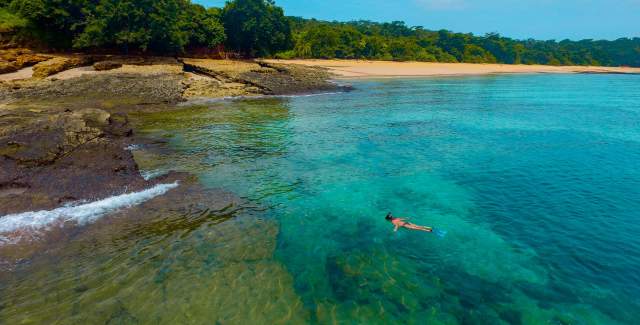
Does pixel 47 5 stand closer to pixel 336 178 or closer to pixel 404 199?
pixel 336 178

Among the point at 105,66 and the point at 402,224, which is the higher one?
the point at 105,66

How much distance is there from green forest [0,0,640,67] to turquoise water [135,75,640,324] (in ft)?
93.2

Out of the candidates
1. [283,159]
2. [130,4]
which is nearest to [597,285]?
[283,159]

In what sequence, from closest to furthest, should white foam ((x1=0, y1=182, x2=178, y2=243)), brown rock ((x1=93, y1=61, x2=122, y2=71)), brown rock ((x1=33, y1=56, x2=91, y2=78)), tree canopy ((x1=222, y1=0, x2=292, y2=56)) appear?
white foam ((x1=0, y1=182, x2=178, y2=243)), brown rock ((x1=33, y1=56, x2=91, y2=78)), brown rock ((x1=93, y1=61, x2=122, y2=71)), tree canopy ((x1=222, y1=0, x2=292, y2=56))

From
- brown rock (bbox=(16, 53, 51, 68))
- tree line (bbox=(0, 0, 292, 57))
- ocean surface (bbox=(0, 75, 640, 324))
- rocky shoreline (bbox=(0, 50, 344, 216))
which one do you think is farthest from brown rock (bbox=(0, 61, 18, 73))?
ocean surface (bbox=(0, 75, 640, 324))

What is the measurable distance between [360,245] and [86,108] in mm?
22889

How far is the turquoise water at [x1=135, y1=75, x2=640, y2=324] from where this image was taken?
8.35 m

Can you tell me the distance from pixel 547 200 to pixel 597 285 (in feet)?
17.5

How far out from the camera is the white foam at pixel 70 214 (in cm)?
1062

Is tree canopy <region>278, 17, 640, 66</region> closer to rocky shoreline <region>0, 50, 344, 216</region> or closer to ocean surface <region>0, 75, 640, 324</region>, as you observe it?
rocky shoreline <region>0, 50, 344, 216</region>

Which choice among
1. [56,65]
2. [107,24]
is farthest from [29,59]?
[107,24]

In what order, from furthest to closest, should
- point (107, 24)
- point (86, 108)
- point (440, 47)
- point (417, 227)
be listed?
point (440, 47)
point (107, 24)
point (86, 108)
point (417, 227)

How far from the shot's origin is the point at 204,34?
61812 mm

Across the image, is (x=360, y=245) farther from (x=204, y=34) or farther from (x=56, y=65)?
(x=204, y=34)
